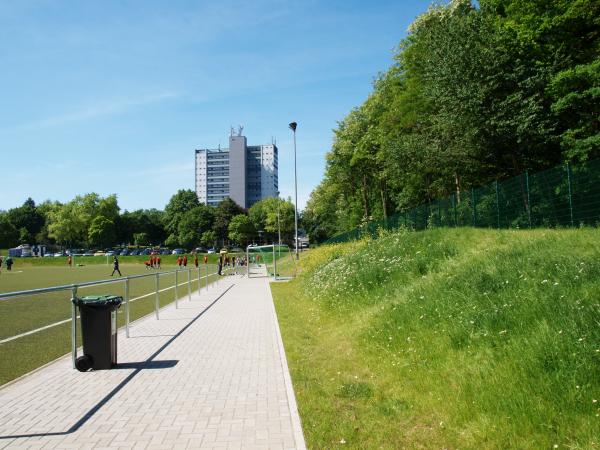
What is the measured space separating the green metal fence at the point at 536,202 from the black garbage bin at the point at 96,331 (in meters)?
11.8

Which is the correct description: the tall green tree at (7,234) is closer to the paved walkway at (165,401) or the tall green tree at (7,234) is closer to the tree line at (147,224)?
the tree line at (147,224)

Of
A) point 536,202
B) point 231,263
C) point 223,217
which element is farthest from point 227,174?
point 536,202

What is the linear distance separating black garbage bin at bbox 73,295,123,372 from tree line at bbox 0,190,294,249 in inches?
3445

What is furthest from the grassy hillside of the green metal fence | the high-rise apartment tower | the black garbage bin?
the high-rise apartment tower

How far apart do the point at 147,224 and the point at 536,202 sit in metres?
115

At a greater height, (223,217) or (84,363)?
(223,217)

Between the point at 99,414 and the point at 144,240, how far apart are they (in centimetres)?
11644

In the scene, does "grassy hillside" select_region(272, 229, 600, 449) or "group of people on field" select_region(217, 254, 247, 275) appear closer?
"grassy hillside" select_region(272, 229, 600, 449)

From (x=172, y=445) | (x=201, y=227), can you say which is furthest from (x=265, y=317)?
(x=201, y=227)

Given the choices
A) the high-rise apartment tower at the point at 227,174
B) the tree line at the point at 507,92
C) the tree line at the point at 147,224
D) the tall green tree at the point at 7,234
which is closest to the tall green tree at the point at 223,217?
the tree line at the point at 147,224

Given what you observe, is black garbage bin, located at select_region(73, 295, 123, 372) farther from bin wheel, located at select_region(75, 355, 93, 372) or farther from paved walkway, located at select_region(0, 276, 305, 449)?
paved walkway, located at select_region(0, 276, 305, 449)

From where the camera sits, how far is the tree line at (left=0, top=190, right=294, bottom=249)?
9950 cm

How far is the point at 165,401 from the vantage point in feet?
17.0

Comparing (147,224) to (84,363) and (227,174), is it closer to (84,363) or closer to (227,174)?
(227,174)
